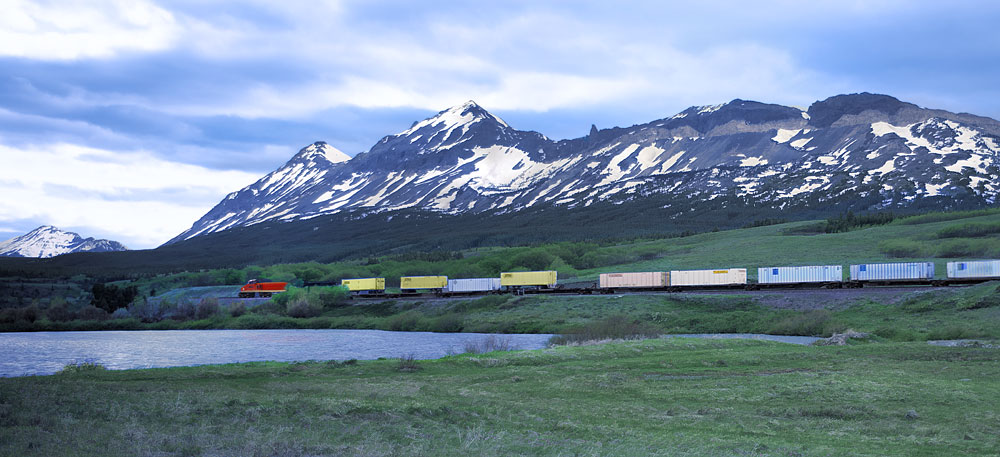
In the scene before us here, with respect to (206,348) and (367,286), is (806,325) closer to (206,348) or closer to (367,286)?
(206,348)

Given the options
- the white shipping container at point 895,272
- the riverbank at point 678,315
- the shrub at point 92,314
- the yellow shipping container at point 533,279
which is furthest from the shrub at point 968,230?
the shrub at point 92,314

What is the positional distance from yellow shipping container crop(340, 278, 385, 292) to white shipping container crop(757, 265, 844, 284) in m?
67.2

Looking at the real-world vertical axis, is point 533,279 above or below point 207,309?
above

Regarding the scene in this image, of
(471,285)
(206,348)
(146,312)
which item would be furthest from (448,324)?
(146,312)

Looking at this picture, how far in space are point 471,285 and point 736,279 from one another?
138 feet

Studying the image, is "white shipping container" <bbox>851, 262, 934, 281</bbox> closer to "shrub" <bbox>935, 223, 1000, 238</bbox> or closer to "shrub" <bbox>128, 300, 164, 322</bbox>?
"shrub" <bbox>935, 223, 1000, 238</bbox>

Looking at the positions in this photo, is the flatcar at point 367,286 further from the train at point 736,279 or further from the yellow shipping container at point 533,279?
the yellow shipping container at point 533,279

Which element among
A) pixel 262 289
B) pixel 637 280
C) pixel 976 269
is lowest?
pixel 262 289

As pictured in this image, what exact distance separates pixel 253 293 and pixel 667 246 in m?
91.2

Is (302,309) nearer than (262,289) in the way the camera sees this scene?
Yes

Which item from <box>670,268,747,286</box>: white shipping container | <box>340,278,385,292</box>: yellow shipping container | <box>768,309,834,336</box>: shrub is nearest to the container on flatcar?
<box>670,268,747,286</box>: white shipping container

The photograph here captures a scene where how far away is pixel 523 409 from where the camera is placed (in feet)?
73.7

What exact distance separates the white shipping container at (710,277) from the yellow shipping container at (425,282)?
40003 millimetres

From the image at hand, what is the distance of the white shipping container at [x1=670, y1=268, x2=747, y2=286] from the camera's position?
9546cm
